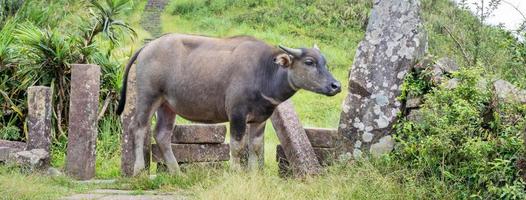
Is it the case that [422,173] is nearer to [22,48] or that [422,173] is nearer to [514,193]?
[514,193]

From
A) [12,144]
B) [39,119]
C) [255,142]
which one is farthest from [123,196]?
[12,144]

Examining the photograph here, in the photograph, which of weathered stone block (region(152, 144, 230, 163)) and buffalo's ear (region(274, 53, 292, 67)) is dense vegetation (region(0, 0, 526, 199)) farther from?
buffalo's ear (region(274, 53, 292, 67))

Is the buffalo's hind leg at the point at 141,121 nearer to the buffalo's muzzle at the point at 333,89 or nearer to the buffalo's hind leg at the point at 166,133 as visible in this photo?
the buffalo's hind leg at the point at 166,133

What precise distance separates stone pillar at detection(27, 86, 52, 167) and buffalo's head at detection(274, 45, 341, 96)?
2916 millimetres

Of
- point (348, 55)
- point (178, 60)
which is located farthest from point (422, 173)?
point (348, 55)

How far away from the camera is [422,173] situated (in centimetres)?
682

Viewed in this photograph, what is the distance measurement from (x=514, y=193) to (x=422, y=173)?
1.00 meters

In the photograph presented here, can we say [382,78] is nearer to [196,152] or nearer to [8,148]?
Result: [196,152]

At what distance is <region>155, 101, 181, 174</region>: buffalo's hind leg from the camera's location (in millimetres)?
8664

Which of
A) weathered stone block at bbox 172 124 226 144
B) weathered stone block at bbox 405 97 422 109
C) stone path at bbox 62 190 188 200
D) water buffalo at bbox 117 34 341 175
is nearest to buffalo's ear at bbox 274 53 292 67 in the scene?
water buffalo at bbox 117 34 341 175

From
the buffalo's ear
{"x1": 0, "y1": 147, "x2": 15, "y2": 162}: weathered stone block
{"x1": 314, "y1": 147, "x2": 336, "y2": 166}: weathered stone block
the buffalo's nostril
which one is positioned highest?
the buffalo's ear

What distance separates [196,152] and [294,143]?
4.21ft

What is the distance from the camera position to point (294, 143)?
329 inches

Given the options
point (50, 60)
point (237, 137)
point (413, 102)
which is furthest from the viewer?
point (50, 60)
